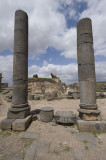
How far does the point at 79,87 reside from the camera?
16.3 ft

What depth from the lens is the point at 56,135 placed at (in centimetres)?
365

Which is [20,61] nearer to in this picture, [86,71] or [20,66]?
[20,66]

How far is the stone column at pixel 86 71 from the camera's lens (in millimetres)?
4496

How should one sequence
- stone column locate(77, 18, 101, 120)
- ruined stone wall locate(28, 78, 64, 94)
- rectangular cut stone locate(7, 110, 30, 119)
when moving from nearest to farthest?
stone column locate(77, 18, 101, 120) → rectangular cut stone locate(7, 110, 30, 119) → ruined stone wall locate(28, 78, 64, 94)

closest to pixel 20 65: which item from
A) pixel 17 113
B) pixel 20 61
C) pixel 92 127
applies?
pixel 20 61

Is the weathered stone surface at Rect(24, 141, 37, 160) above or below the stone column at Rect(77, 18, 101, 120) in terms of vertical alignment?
below

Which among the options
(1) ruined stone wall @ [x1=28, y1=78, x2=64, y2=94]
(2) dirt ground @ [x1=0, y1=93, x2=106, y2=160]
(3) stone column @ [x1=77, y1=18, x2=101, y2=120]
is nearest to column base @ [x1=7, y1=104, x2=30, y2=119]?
(2) dirt ground @ [x1=0, y1=93, x2=106, y2=160]

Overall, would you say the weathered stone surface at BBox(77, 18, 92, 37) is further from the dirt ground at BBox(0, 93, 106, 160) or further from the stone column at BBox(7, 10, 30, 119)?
the dirt ground at BBox(0, 93, 106, 160)

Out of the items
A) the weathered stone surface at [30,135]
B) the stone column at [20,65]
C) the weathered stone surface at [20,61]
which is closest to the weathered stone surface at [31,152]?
the weathered stone surface at [30,135]

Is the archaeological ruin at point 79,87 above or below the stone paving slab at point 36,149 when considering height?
above

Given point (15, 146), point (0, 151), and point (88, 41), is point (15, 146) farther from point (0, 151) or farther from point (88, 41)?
point (88, 41)

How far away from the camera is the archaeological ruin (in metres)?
4.20

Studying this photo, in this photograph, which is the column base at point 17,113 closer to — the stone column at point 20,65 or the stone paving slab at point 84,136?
the stone column at point 20,65

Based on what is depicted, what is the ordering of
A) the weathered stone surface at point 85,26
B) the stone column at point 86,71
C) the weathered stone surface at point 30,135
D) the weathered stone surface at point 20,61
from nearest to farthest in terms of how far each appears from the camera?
the weathered stone surface at point 30,135
the stone column at point 86,71
the weathered stone surface at point 85,26
the weathered stone surface at point 20,61
